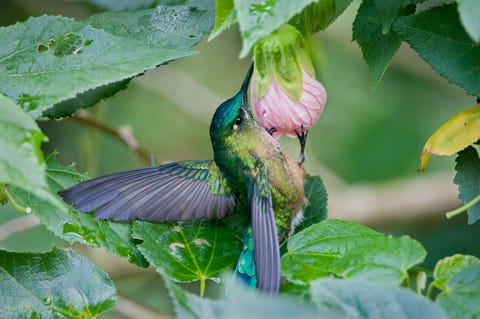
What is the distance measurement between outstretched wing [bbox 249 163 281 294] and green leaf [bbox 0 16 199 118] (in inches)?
9.8

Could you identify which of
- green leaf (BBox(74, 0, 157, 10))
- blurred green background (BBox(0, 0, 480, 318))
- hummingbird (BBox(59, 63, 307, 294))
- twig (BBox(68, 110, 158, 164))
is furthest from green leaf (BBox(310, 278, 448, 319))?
blurred green background (BBox(0, 0, 480, 318))

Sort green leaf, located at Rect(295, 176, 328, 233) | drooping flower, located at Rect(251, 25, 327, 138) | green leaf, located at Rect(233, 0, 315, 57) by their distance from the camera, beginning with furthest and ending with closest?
green leaf, located at Rect(295, 176, 328, 233), drooping flower, located at Rect(251, 25, 327, 138), green leaf, located at Rect(233, 0, 315, 57)

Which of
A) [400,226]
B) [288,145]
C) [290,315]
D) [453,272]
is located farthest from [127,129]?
[290,315]

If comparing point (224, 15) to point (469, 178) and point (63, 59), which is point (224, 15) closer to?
point (63, 59)

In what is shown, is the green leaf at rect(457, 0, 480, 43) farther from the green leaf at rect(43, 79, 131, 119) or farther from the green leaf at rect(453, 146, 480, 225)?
the green leaf at rect(43, 79, 131, 119)

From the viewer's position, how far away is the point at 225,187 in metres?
1.22

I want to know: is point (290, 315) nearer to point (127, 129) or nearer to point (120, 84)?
point (120, 84)

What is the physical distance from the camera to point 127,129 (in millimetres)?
1907

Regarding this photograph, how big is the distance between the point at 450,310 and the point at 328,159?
2.35 metres

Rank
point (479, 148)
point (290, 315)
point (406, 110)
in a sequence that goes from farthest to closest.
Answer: point (406, 110)
point (479, 148)
point (290, 315)

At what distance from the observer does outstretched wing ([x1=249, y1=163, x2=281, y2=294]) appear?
0.93 meters

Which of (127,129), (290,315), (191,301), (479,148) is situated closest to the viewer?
(290,315)

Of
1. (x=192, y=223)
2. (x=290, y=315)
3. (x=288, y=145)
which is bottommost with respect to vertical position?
(x=288, y=145)

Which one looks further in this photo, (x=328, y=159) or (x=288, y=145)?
(x=328, y=159)
